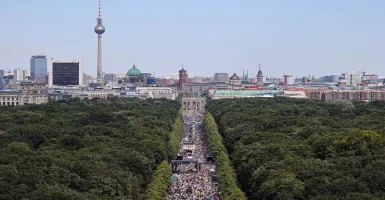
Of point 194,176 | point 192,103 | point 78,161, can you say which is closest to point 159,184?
point 78,161

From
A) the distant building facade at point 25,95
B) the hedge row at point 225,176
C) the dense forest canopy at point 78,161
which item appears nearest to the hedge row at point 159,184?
the dense forest canopy at point 78,161

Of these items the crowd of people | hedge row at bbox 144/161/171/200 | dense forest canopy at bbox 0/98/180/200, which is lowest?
the crowd of people

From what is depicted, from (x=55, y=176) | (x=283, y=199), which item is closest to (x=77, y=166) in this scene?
(x=55, y=176)

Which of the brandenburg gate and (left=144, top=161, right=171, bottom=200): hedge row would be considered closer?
(left=144, top=161, right=171, bottom=200): hedge row

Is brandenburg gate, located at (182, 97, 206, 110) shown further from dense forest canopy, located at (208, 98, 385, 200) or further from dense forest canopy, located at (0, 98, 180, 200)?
dense forest canopy, located at (208, 98, 385, 200)

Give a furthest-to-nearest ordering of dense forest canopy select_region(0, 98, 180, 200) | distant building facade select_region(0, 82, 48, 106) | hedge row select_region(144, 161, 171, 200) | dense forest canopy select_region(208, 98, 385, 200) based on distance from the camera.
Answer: distant building facade select_region(0, 82, 48, 106)
hedge row select_region(144, 161, 171, 200)
dense forest canopy select_region(208, 98, 385, 200)
dense forest canopy select_region(0, 98, 180, 200)

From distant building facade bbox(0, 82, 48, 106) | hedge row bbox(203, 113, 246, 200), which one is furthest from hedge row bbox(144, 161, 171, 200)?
distant building facade bbox(0, 82, 48, 106)
